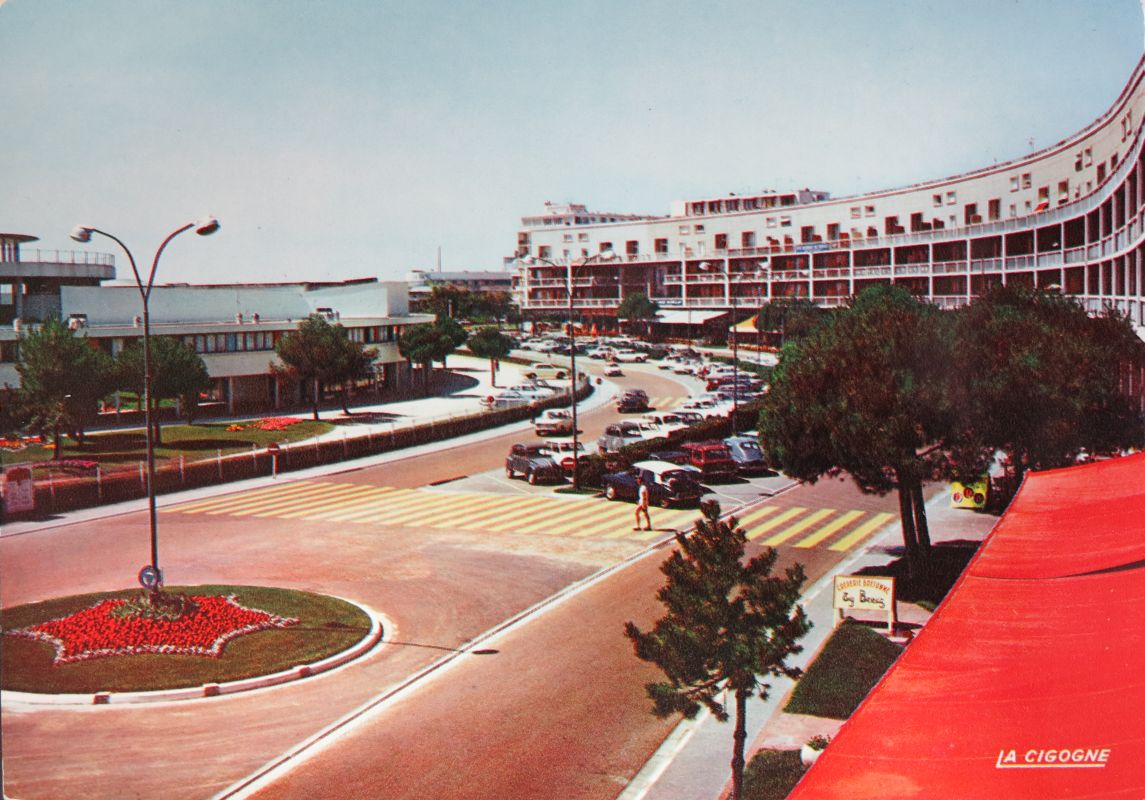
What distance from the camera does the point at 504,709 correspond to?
1692 centimetres

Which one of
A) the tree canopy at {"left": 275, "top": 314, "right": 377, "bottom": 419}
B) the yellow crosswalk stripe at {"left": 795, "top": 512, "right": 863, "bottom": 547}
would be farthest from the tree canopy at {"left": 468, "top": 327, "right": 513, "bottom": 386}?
the yellow crosswalk stripe at {"left": 795, "top": 512, "right": 863, "bottom": 547}

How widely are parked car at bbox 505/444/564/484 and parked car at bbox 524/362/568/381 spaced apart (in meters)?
25.3

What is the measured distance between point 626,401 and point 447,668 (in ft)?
137

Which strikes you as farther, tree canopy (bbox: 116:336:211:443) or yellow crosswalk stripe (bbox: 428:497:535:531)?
tree canopy (bbox: 116:336:211:443)

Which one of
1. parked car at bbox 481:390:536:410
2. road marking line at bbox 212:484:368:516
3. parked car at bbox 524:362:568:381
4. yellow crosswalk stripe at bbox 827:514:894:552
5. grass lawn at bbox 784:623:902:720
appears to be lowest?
grass lawn at bbox 784:623:902:720

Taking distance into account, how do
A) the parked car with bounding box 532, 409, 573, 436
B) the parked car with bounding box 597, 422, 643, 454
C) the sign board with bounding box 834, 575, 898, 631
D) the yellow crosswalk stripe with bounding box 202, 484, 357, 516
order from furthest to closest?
the parked car with bounding box 532, 409, 573, 436, the parked car with bounding box 597, 422, 643, 454, the yellow crosswalk stripe with bounding box 202, 484, 357, 516, the sign board with bounding box 834, 575, 898, 631

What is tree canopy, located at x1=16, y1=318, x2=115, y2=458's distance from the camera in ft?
107

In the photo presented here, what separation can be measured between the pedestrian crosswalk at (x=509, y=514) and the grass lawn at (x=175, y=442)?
3.91m

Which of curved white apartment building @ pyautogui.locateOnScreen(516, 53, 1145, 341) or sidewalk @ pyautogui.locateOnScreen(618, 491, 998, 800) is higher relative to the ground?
curved white apartment building @ pyautogui.locateOnScreen(516, 53, 1145, 341)

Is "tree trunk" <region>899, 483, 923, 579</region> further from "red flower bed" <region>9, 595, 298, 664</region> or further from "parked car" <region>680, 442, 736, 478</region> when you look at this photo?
"red flower bed" <region>9, 595, 298, 664</region>

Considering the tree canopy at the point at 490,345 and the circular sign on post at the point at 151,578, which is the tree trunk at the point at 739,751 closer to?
the circular sign on post at the point at 151,578

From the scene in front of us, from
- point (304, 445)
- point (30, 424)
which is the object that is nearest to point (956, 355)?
point (304, 445)

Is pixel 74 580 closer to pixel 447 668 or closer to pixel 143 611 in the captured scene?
pixel 143 611

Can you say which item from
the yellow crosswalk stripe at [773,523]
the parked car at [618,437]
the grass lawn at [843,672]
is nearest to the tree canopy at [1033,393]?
the grass lawn at [843,672]
